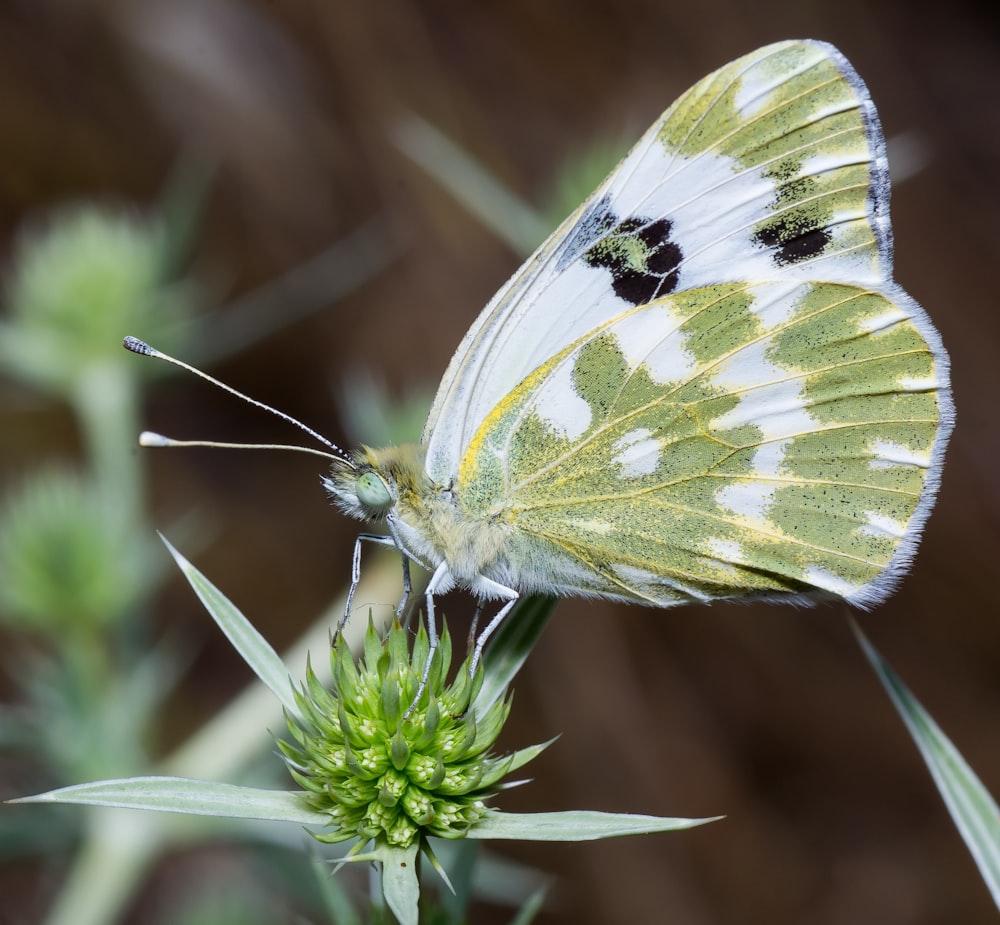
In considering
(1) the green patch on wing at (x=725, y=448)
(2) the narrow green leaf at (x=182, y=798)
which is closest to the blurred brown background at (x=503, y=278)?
(1) the green patch on wing at (x=725, y=448)

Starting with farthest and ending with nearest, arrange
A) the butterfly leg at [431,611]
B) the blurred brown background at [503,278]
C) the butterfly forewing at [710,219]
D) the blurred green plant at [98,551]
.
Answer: the blurred brown background at [503,278]
the blurred green plant at [98,551]
the butterfly forewing at [710,219]
the butterfly leg at [431,611]

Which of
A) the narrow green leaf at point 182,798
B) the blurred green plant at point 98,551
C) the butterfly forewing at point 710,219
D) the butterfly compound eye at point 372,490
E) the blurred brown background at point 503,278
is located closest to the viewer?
the narrow green leaf at point 182,798

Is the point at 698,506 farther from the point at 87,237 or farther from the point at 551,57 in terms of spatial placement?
the point at 551,57

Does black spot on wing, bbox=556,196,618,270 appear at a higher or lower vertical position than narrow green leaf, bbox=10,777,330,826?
higher

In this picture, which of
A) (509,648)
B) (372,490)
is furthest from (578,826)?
(372,490)

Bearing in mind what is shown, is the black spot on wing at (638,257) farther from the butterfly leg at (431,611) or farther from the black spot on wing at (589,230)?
the butterfly leg at (431,611)

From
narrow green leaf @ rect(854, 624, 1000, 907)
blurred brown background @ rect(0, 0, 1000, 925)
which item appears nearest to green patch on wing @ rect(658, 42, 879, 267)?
narrow green leaf @ rect(854, 624, 1000, 907)

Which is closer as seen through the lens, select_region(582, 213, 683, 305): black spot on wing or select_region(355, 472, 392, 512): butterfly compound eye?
select_region(355, 472, 392, 512): butterfly compound eye

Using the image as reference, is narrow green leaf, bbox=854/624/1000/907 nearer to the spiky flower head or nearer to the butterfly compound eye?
the spiky flower head
